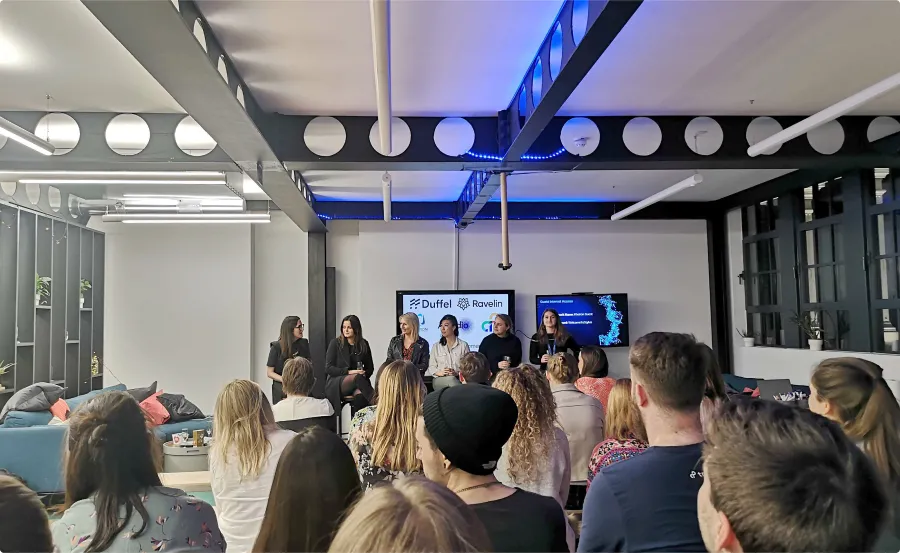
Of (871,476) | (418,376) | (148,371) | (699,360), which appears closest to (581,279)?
(148,371)

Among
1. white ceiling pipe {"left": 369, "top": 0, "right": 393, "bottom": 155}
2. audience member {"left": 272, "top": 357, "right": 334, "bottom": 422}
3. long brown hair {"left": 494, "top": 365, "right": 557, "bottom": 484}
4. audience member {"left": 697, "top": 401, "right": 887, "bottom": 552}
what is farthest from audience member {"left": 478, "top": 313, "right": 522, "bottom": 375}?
audience member {"left": 697, "top": 401, "right": 887, "bottom": 552}

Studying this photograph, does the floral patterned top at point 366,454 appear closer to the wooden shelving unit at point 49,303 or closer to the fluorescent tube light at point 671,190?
the fluorescent tube light at point 671,190

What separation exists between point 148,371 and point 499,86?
6378 mm

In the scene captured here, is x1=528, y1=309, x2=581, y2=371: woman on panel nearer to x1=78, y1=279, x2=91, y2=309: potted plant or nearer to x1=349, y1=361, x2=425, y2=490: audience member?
x1=349, y1=361, x2=425, y2=490: audience member

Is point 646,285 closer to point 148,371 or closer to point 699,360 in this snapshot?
point 148,371

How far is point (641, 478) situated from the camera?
1.59 meters

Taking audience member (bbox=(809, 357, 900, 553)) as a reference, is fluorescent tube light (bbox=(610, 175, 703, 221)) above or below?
above

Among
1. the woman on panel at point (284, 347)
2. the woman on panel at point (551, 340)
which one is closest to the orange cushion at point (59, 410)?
the woman on panel at point (284, 347)

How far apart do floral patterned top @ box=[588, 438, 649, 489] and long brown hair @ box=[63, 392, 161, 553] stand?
4.90 feet

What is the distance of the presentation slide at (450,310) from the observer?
8.34m

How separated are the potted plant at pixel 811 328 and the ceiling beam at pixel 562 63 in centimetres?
409

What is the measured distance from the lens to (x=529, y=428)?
8.29 ft

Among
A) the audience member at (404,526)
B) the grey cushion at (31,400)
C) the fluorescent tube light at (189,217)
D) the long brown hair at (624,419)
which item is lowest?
the grey cushion at (31,400)

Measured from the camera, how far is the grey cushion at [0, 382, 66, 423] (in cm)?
588
